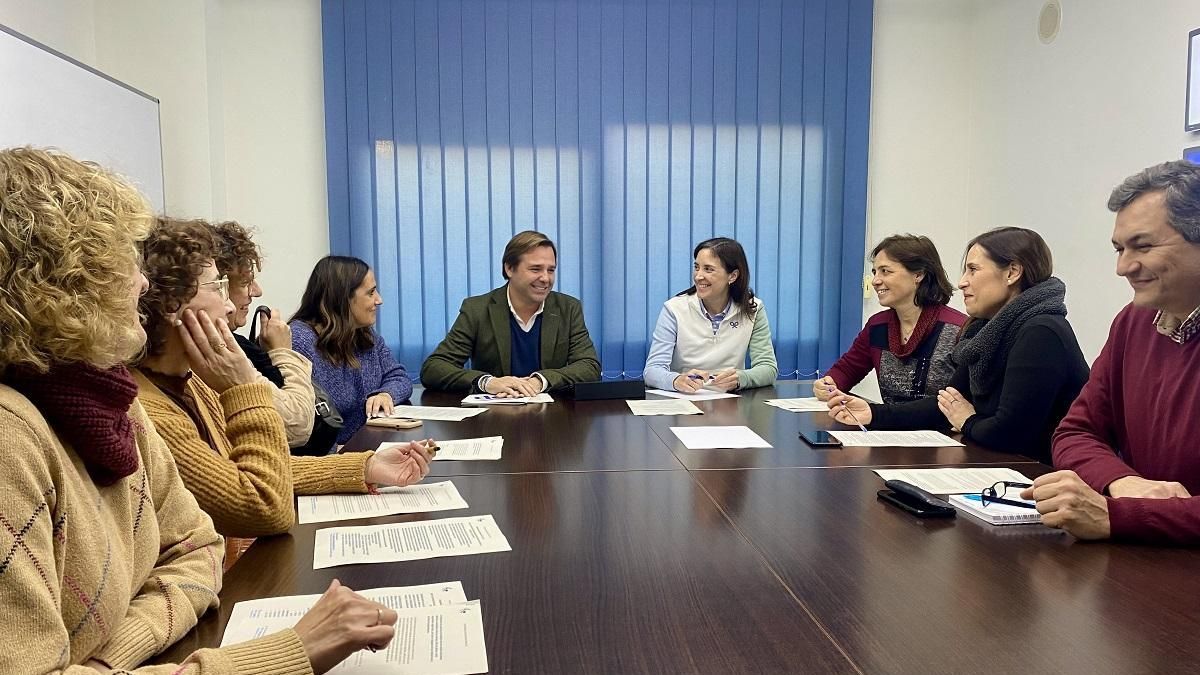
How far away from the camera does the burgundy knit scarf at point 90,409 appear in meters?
0.80

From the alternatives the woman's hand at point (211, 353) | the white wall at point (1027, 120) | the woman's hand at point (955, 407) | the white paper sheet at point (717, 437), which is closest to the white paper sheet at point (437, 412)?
the white paper sheet at point (717, 437)

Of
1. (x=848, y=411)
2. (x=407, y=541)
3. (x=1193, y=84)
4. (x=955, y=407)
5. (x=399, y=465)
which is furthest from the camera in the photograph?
(x=1193, y=84)

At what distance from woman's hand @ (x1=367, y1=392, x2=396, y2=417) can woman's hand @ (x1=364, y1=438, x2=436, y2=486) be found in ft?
2.97

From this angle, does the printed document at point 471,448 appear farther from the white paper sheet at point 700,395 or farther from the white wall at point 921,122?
the white wall at point 921,122

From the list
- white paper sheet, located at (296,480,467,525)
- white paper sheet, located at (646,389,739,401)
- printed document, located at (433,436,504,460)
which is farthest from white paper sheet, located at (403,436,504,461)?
white paper sheet, located at (646,389,739,401)

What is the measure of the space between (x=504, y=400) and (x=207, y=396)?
141cm

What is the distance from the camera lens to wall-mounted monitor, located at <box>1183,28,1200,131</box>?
9.87 ft

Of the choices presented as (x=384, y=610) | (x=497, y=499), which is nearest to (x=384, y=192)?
(x=497, y=499)

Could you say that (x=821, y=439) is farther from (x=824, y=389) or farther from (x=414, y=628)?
(x=414, y=628)

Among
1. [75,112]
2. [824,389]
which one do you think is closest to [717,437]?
[824,389]

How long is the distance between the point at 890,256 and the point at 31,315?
8.87 feet

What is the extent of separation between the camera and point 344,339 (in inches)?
116

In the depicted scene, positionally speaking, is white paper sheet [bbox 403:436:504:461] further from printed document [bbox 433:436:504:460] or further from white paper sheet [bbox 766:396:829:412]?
white paper sheet [bbox 766:396:829:412]

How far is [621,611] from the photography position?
1.08 meters
